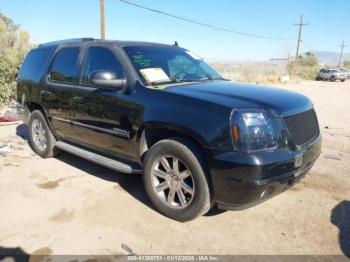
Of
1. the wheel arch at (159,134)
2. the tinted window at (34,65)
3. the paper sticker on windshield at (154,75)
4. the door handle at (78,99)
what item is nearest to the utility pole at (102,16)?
the tinted window at (34,65)

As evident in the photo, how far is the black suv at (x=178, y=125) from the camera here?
10.2ft

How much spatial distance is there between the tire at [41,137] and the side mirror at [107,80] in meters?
2.15

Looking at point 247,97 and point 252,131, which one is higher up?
point 247,97

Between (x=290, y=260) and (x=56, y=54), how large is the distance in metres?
4.42

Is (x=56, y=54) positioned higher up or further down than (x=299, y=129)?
higher up

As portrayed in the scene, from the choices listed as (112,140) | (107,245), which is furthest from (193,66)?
(107,245)

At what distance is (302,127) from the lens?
3.59 m

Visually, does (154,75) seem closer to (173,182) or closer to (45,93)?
(173,182)

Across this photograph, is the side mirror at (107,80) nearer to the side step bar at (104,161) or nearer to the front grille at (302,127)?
the side step bar at (104,161)

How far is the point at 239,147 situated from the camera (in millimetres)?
3062

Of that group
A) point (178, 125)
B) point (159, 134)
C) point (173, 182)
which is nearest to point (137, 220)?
point (173, 182)

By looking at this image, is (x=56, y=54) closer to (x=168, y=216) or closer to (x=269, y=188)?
(x=168, y=216)

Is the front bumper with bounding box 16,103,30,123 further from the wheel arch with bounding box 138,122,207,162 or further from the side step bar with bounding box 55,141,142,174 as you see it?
the wheel arch with bounding box 138,122,207,162

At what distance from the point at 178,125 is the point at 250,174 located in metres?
0.87
